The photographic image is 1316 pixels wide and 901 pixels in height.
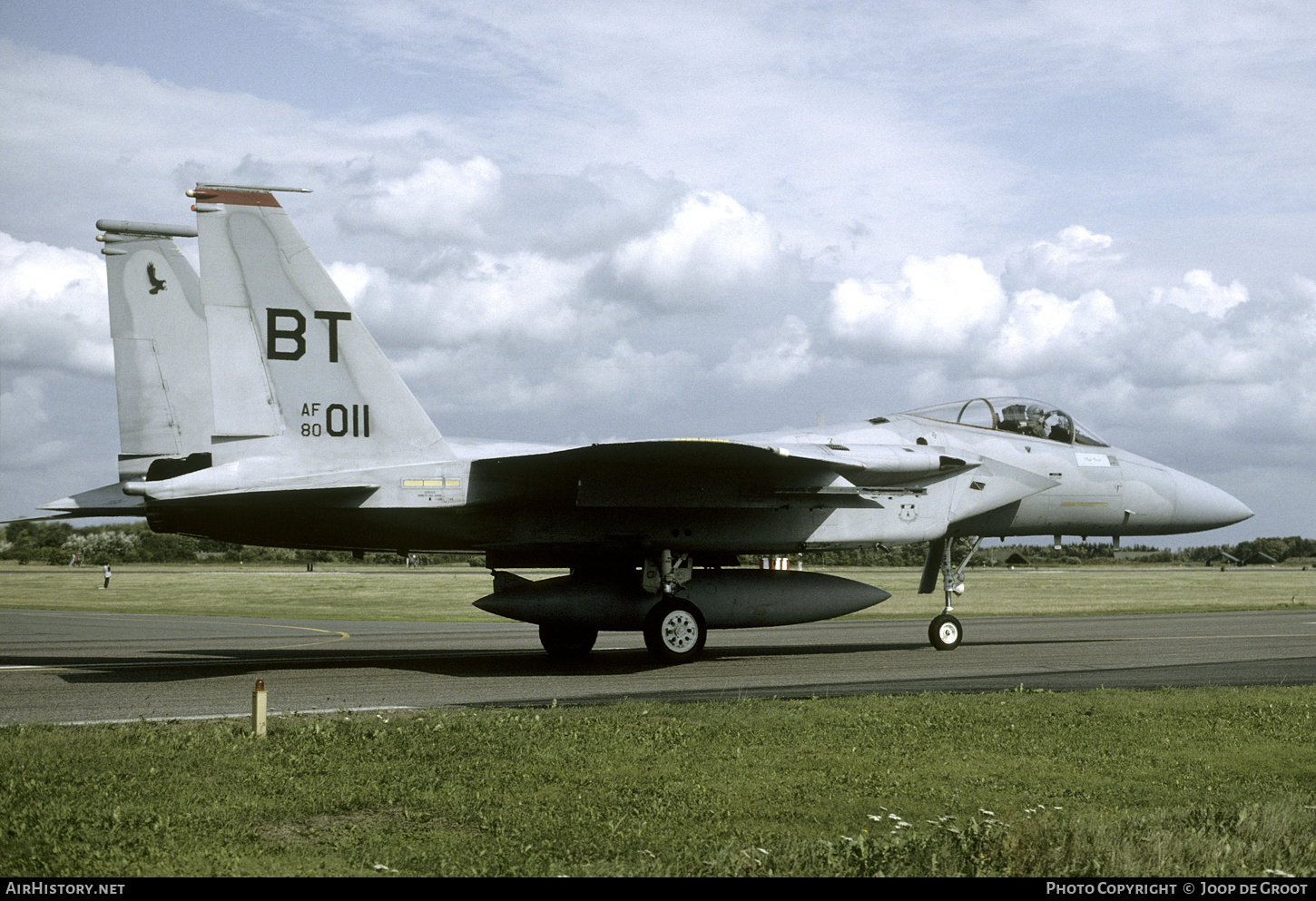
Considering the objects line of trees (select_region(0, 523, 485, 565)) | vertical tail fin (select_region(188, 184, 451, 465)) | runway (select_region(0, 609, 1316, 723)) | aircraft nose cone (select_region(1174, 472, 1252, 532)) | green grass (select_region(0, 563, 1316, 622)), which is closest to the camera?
runway (select_region(0, 609, 1316, 723))

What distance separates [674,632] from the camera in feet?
49.5

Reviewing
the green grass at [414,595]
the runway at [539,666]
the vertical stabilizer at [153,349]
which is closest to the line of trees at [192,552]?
the green grass at [414,595]

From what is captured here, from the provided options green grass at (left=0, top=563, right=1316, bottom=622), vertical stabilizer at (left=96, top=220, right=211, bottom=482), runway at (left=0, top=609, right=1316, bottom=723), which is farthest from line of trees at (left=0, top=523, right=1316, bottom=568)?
vertical stabilizer at (left=96, top=220, right=211, bottom=482)

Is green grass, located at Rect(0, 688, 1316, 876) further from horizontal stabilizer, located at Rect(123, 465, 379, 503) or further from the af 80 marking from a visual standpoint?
the af 80 marking

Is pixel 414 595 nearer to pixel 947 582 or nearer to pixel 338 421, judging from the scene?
pixel 947 582

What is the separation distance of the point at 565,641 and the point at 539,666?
0.99 m

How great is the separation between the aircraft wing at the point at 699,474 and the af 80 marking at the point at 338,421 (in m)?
1.55

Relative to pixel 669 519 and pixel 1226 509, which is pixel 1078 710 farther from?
pixel 1226 509

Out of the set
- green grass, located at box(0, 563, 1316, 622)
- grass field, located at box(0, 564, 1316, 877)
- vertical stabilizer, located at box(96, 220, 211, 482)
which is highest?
vertical stabilizer, located at box(96, 220, 211, 482)

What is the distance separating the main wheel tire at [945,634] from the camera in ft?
57.9

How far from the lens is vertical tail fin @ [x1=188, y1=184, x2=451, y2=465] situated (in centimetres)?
1345

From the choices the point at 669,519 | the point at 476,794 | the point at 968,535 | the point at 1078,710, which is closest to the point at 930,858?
the point at 476,794

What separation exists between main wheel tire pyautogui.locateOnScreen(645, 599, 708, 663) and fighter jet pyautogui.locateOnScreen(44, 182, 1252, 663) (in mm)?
31

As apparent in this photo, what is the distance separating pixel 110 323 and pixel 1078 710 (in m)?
14.1
